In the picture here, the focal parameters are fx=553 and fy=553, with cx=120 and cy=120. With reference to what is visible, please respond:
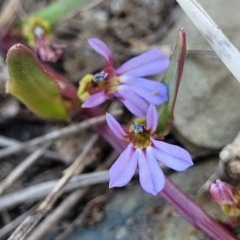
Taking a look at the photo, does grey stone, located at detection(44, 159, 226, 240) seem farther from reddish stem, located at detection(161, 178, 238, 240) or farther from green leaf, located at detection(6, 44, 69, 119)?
green leaf, located at detection(6, 44, 69, 119)

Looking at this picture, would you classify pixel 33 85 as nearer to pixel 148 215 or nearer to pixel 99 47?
pixel 99 47

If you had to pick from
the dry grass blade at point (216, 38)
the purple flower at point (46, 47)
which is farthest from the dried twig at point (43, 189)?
the dry grass blade at point (216, 38)

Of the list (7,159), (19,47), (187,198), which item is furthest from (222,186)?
(7,159)

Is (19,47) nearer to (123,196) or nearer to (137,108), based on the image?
(137,108)

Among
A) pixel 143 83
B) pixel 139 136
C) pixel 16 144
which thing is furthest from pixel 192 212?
pixel 16 144

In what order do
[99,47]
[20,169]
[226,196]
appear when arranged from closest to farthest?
[226,196] → [99,47] → [20,169]

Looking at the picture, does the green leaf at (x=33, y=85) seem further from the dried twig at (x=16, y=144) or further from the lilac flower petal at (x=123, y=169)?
the lilac flower petal at (x=123, y=169)

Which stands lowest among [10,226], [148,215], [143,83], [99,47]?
[148,215]
